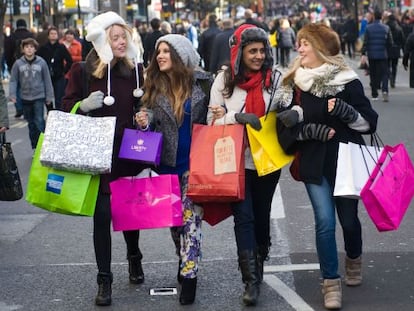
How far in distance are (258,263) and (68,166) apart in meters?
1.34

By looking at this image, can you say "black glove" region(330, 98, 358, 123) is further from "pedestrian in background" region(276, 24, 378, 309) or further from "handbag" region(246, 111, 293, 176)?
"handbag" region(246, 111, 293, 176)

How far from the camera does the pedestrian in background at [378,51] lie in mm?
22719

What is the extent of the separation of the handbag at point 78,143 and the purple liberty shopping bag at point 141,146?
10cm

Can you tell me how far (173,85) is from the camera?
698 cm

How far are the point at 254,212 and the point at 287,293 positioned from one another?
1.79ft

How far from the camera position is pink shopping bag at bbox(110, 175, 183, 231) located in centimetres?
688

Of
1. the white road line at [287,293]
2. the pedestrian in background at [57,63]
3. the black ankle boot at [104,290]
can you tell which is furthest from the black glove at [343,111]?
the pedestrian in background at [57,63]

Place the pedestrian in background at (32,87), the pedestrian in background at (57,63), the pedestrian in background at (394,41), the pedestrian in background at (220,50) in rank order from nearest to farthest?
the pedestrian in background at (32,87) → the pedestrian in background at (57,63) → the pedestrian in background at (220,50) → the pedestrian in background at (394,41)

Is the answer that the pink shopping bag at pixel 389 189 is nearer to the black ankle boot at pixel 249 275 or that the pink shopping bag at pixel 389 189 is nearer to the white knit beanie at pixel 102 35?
the black ankle boot at pixel 249 275

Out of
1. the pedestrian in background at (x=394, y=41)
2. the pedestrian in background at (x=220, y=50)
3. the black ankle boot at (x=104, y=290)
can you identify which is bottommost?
the pedestrian in background at (x=394, y=41)

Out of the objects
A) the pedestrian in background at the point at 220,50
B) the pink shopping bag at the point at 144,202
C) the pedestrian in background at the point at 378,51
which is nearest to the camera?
the pink shopping bag at the point at 144,202

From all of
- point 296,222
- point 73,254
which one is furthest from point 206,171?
point 296,222

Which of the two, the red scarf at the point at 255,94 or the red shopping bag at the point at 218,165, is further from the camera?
the red scarf at the point at 255,94

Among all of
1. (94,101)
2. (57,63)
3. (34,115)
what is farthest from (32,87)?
(94,101)
